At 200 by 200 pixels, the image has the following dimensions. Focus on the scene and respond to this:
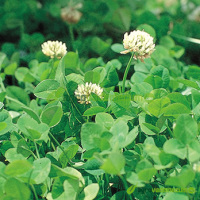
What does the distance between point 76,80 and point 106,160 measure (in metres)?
0.42

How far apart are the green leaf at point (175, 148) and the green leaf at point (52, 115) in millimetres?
287

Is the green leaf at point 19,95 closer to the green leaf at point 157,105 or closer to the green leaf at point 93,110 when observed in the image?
the green leaf at point 93,110

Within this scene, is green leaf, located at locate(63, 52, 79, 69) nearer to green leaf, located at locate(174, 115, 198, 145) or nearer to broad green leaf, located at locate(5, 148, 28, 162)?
broad green leaf, located at locate(5, 148, 28, 162)

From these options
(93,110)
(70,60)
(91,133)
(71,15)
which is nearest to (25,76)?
(70,60)

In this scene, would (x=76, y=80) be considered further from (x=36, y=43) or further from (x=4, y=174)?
(x=36, y=43)

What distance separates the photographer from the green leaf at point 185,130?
29.4 inches

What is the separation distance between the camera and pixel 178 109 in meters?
0.86

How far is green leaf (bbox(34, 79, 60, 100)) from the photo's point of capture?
97cm

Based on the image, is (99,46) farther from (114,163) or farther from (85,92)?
(114,163)

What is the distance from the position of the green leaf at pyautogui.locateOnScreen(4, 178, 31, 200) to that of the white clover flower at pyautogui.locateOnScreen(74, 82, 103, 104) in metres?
0.33

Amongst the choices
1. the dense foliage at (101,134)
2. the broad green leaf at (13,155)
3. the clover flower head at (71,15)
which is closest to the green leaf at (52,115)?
the dense foliage at (101,134)

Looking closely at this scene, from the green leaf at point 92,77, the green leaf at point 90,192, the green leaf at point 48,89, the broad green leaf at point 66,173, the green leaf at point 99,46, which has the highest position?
the green leaf at point 48,89

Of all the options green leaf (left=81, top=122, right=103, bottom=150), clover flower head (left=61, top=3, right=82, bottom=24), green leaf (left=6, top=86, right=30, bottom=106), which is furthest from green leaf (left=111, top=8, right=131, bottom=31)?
green leaf (left=81, top=122, right=103, bottom=150)

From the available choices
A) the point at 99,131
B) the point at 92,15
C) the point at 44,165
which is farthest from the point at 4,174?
the point at 92,15
